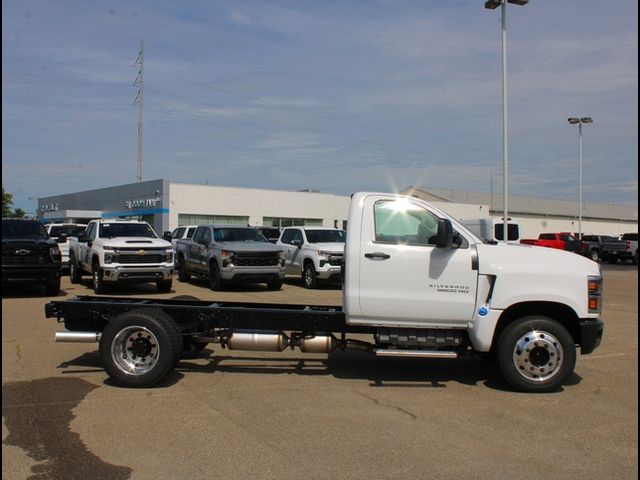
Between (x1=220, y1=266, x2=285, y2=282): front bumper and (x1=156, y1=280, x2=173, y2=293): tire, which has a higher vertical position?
(x1=220, y1=266, x2=285, y2=282): front bumper

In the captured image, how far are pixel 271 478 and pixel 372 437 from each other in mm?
1143

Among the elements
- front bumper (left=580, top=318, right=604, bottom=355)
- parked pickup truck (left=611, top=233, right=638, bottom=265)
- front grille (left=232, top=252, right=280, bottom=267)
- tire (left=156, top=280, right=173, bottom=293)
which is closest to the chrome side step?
front bumper (left=580, top=318, right=604, bottom=355)

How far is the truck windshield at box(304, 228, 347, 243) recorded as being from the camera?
1914 cm

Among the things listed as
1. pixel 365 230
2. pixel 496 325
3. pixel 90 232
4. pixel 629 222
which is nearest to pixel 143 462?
pixel 365 230

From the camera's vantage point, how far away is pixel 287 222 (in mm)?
53031

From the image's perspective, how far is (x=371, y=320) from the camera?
6730mm

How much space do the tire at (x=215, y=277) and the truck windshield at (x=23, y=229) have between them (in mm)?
4292

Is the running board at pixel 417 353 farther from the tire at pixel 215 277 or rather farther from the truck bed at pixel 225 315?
the tire at pixel 215 277

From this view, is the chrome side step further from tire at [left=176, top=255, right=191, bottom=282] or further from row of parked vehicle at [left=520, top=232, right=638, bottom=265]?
row of parked vehicle at [left=520, top=232, right=638, bottom=265]

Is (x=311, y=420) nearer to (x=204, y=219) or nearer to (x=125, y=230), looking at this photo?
(x=125, y=230)

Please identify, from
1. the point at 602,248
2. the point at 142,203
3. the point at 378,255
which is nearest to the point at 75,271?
the point at 378,255

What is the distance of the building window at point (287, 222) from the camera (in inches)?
2035

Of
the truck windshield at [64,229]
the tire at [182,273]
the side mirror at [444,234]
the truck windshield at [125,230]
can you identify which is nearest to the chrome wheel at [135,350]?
the side mirror at [444,234]

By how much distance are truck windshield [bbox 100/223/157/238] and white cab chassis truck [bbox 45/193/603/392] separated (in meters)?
9.89
